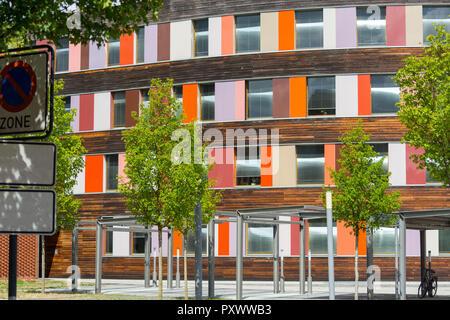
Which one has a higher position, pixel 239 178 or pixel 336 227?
pixel 239 178

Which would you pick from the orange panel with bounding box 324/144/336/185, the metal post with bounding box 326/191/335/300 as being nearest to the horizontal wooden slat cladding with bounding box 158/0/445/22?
the orange panel with bounding box 324/144/336/185

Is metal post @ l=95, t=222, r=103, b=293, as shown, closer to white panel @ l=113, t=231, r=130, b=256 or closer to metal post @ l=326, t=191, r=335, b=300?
white panel @ l=113, t=231, r=130, b=256

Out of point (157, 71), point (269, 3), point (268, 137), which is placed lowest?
point (268, 137)

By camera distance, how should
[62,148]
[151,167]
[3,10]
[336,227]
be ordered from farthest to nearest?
[336,227], [62,148], [151,167], [3,10]

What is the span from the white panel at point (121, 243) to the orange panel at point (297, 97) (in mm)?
11295

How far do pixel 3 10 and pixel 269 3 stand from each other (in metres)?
30.4

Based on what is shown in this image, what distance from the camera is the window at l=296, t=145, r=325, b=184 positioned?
36500 millimetres

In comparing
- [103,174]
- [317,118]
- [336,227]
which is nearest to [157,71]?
[103,174]

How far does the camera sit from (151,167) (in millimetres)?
23828

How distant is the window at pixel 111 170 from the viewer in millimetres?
40625

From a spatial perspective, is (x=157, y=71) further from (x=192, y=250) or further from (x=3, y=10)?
(x=3, y=10)

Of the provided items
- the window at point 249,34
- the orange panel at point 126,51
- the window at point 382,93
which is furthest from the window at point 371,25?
the orange panel at point 126,51

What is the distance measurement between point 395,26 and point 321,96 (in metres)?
5.03

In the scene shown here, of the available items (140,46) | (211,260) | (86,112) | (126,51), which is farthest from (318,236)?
(86,112)
